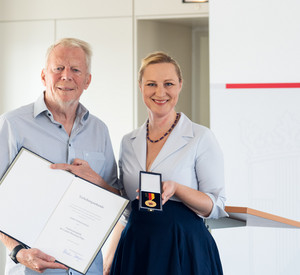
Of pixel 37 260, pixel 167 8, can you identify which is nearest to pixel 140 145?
pixel 37 260

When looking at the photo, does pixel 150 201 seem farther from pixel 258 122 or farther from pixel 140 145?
pixel 258 122

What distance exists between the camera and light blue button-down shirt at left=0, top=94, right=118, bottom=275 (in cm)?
197

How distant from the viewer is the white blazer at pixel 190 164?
6.77 ft

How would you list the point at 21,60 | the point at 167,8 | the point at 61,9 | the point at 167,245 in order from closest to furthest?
1. the point at 167,245
2. the point at 167,8
3. the point at 61,9
4. the point at 21,60

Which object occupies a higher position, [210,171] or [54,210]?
[210,171]

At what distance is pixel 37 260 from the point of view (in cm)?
184

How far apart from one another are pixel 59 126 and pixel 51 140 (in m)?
0.07

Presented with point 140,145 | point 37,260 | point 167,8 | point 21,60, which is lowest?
point 37,260

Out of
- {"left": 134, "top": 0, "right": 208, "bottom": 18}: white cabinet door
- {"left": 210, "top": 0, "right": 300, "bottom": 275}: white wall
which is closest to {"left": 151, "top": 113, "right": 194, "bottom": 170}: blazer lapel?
{"left": 210, "top": 0, "right": 300, "bottom": 275}: white wall

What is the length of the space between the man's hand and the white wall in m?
1.37

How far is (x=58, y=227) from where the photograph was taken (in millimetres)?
1897

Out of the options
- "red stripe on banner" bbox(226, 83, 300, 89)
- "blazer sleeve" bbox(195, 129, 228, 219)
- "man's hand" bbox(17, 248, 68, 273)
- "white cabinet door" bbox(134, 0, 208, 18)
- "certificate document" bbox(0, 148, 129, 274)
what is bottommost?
"man's hand" bbox(17, 248, 68, 273)

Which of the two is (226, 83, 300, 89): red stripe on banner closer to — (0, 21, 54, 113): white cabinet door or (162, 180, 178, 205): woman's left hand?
(162, 180, 178, 205): woman's left hand

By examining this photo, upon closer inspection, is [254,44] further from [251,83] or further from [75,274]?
[75,274]
